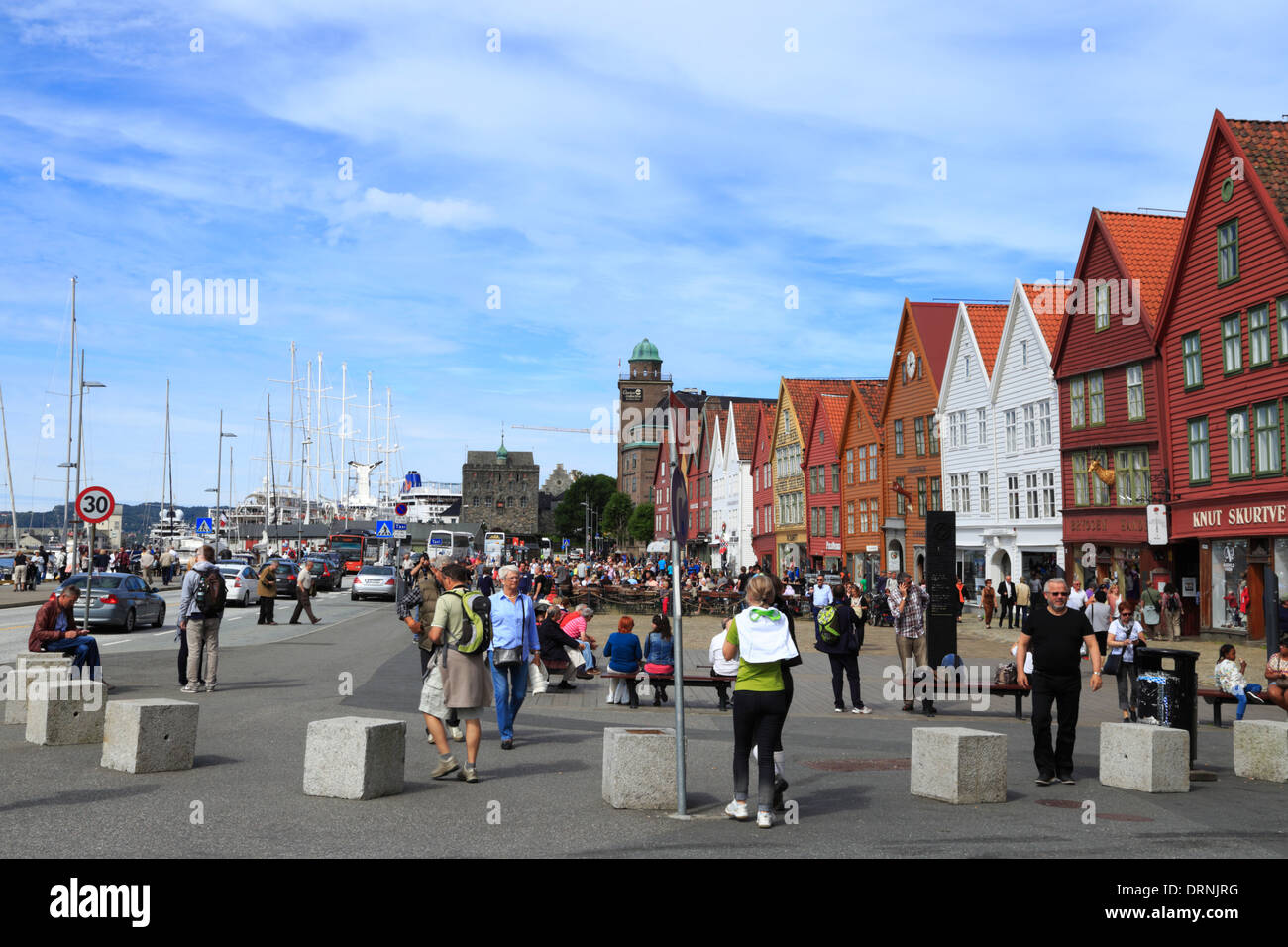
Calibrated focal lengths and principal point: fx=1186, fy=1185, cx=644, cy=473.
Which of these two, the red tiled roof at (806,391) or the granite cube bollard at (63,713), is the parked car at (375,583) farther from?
the granite cube bollard at (63,713)

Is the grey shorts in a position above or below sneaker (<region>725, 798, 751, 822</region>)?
above

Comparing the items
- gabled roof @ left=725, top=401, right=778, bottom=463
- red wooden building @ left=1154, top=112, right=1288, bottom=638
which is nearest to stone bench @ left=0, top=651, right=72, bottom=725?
red wooden building @ left=1154, top=112, right=1288, bottom=638

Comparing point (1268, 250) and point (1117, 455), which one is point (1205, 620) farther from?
point (1268, 250)

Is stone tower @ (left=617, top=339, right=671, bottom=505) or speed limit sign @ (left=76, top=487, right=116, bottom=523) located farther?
stone tower @ (left=617, top=339, right=671, bottom=505)

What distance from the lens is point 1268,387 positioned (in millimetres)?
29188

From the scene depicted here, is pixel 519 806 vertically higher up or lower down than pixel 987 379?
lower down

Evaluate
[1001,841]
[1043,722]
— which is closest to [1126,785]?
[1043,722]

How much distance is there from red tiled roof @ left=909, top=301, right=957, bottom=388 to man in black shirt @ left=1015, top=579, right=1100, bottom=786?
135 feet

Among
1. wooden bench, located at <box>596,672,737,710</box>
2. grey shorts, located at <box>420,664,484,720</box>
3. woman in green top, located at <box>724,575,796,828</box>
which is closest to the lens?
woman in green top, located at <box>724,575,796,828</box>

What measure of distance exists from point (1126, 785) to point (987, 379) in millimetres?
37587

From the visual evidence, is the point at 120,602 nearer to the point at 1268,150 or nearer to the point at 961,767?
the point at 961,767

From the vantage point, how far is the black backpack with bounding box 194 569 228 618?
15695 millimetres

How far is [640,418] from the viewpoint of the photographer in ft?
572

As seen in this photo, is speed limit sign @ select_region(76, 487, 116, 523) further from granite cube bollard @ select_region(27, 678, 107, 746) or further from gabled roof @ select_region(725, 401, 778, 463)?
gabled roof @ select_region(725, 401, 778, 463)
